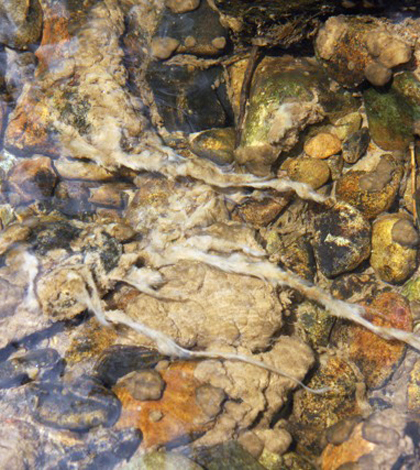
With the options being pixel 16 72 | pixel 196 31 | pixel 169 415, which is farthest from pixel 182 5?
pixel 169 415

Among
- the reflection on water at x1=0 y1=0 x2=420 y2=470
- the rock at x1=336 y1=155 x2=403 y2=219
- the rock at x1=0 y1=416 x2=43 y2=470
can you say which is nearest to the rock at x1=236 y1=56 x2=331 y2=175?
the reflection on water at x1=0 y1=0 x2=420 y2=470

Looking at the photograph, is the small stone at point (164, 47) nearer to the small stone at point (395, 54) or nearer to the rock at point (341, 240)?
the small stone at point (395, 54)

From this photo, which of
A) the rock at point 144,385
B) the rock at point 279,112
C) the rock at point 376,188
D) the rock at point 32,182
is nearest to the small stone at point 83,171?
the rock at point 32,182

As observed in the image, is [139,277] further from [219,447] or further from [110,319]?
[219,447]

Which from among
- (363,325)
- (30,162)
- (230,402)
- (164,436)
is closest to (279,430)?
(230,402)

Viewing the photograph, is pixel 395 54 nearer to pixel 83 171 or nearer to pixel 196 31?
pixel 196 31

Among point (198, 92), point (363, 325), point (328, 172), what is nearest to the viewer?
point (363, 325)
